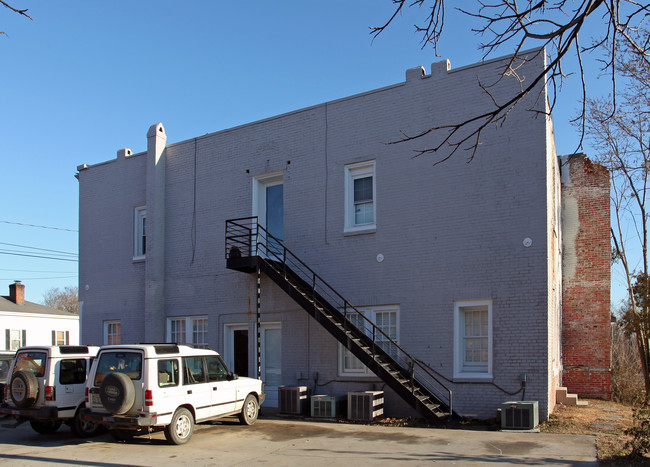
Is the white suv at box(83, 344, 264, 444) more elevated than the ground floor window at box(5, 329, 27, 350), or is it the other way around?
the white suv at box(83, 344, 264, 444)

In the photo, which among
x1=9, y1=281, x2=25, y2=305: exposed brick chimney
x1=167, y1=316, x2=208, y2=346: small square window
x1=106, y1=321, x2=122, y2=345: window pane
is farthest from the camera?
x1=9, y1=281, x2=25, y2=305: exposed brick chimney

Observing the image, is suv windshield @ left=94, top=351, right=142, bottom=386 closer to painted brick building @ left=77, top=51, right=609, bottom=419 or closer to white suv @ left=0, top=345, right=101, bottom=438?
white suv @ left=0, top=345, right=101, bottom=438

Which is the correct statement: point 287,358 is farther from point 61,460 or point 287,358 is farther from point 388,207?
point 61,460

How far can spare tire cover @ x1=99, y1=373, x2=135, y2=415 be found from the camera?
1045 centimetres

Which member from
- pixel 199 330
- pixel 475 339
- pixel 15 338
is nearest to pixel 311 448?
pixel 475 339

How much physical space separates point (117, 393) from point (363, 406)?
5.62 m

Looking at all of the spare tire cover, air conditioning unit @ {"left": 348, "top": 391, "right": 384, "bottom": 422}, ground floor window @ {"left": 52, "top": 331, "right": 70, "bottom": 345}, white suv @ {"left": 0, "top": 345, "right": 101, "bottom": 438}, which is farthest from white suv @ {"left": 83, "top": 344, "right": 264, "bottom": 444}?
ground floor window @ {"left": 52, "top": 331, "right": 70, "bottom": 345}

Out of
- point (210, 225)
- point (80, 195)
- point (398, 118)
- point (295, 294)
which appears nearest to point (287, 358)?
point (295, 294)

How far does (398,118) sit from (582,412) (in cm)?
843

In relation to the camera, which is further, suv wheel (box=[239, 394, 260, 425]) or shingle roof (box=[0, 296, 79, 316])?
shingle roof (box=[0, 296, 79, 316])

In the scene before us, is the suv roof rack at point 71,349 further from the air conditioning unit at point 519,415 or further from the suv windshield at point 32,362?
the air conditioning unit at point 519,415

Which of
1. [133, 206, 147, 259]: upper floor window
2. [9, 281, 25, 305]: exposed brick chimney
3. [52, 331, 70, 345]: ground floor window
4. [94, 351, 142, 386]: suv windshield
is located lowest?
[52, 331, 70, 345]: ground floor window

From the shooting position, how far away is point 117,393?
10500 mm

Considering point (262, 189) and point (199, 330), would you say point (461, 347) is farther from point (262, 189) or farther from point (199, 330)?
point (199, 330)
